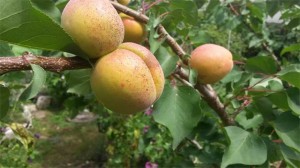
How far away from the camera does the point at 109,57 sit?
0.63 m

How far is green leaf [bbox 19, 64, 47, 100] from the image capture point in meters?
0.58

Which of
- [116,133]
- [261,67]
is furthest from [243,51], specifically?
[261,67]

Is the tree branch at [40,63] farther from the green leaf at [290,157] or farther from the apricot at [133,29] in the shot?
the green leaf at [290,157]

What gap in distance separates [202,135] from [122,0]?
571 millimetres

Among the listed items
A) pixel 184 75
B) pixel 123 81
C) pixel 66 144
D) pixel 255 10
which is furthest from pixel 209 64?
pixel 66 144

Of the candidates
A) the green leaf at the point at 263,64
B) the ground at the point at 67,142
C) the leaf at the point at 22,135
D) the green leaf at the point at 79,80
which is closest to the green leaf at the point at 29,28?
the green leaf at the point at 79,80

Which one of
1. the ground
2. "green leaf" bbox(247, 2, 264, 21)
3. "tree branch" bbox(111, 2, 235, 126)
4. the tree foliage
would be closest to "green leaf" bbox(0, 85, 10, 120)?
the tree foliage

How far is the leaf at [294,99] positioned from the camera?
3.34 feet

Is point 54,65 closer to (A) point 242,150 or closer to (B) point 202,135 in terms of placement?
(A) point 242,150

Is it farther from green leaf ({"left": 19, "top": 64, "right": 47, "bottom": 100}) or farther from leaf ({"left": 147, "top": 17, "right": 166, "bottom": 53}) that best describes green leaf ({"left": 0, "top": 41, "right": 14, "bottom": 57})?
leaf ({"left": 147, "top": 17, "right": 166, "bottom": 53})

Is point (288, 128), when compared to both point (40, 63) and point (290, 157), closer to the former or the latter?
point (290, 157)

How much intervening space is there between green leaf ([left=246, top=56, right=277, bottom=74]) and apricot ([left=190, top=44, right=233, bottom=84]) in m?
0.30

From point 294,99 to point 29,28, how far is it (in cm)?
75

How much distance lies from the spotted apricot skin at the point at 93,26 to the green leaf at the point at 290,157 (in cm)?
68
